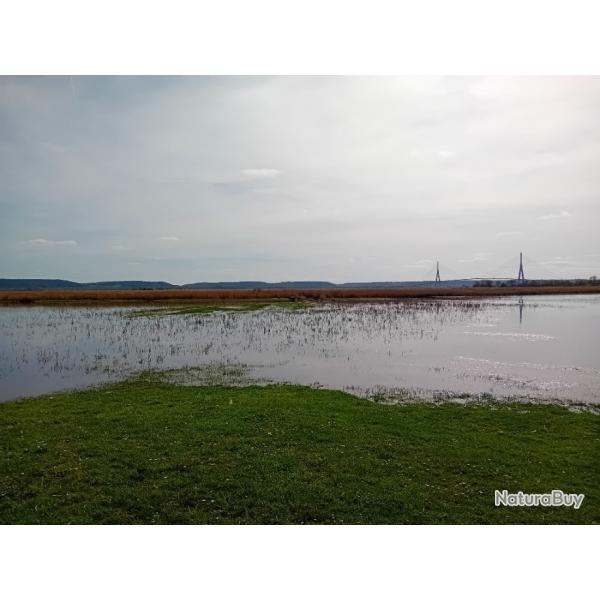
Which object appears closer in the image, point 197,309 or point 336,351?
point 336,351

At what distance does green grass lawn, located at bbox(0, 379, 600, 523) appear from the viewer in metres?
5.82

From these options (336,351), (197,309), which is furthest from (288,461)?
(197,309)

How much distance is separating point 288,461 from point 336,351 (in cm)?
1062

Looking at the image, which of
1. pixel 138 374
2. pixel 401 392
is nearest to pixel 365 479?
pixel 401 392

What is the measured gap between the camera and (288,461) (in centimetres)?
696

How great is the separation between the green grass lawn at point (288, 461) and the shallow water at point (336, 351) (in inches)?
104

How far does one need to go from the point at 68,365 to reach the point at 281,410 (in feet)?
33.7

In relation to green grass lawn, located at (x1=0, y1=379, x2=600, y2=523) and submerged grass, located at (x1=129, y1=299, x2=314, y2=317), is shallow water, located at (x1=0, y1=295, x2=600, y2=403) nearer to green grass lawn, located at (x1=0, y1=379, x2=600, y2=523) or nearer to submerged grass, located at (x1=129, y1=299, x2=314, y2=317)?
green grass lawn, located at (x1=0, y1=379, x2=600, y2=523)

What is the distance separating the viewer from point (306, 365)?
15023 millimetres

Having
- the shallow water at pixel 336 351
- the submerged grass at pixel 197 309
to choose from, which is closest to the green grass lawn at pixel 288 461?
the shallow water at pixel 336 351

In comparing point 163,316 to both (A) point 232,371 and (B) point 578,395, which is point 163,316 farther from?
(B) point 578,395

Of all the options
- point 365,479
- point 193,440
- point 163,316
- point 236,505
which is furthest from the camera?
point 163,316

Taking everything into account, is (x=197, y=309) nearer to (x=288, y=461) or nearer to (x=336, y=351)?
(x=336, y=351)

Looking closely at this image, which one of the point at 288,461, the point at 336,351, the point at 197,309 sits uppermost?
the point at 197,309
